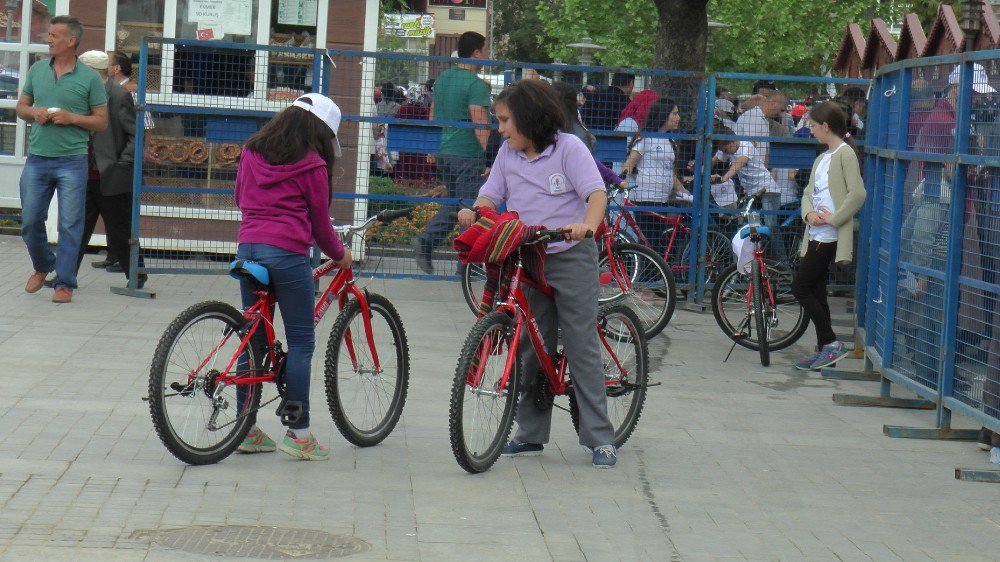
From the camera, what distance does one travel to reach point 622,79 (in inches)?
492

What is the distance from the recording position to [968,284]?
728 centimetres

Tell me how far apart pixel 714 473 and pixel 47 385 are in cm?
368

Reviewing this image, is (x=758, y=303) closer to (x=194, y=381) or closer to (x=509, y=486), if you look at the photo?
(x=509, y=486)

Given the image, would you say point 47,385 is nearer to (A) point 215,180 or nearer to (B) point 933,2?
(A) point 215,180

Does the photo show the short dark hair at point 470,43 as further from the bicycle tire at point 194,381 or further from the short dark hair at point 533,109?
the bicycle tire at point 194,381

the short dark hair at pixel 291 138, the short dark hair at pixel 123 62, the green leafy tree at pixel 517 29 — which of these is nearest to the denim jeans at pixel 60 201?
the short dark hair at pixel 123 62

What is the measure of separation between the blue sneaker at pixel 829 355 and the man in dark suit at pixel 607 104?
131 inches

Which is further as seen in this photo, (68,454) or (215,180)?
(215,180)

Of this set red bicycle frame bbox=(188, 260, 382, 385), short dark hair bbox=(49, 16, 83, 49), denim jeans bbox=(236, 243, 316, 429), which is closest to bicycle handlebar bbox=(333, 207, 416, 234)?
red bicycle frame bbox=(188, 260, 382, 385)

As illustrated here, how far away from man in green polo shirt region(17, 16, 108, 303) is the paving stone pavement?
191cm

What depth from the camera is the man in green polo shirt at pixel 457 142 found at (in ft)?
39.9

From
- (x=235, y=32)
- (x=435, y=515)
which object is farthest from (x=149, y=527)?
(x=235, y=32)

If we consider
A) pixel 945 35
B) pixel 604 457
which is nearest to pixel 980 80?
pixel 604 457

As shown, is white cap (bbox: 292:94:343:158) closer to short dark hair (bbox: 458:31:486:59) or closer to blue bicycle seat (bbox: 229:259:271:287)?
blue bicycle seat (bbox: 229:259:271:287)
